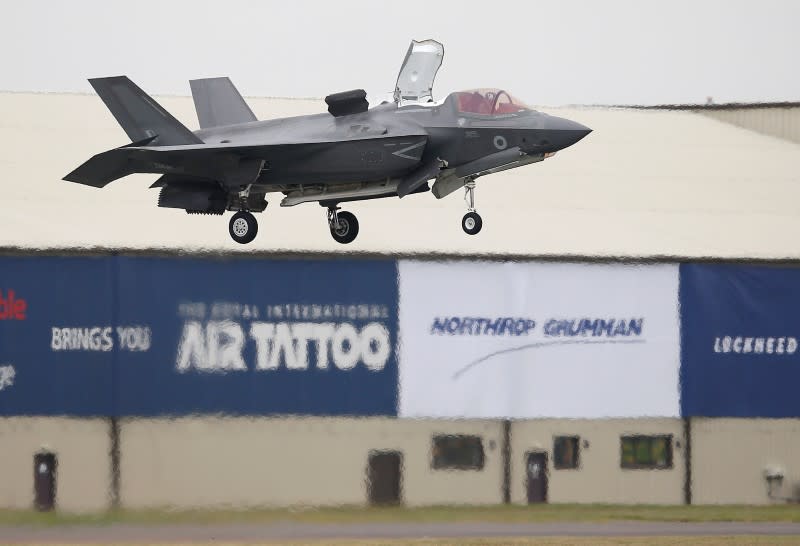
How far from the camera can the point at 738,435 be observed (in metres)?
70.4

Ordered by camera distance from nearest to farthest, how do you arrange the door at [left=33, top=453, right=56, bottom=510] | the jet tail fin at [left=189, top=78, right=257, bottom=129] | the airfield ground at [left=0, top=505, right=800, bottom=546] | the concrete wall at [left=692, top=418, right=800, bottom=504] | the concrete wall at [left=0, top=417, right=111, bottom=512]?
the jet tail fin at [left=189, top=78, right=257, bottom=129] < the airfield ground at [left=0, top=505, right=800, bottom=546] < the concrete wall at [left=0, top=417, right=111, bottom=512] < the door at [left=33, top=453, right=56, bottom=510] < the concrete wall at [left=692, top=418, right=800, bottom=504]

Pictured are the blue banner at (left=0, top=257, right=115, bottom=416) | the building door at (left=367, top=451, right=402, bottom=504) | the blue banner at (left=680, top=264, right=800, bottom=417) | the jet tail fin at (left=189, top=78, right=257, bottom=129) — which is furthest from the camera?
the blue banner at (left=680, top=264, right=800, bottom=417)

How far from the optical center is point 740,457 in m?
70.2

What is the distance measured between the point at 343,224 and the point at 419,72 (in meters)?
4.57

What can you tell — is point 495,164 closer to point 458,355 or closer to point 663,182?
point 458,355

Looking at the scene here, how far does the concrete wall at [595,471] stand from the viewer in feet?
224

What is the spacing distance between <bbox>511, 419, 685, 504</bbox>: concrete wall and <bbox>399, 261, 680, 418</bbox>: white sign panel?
21.7 inches

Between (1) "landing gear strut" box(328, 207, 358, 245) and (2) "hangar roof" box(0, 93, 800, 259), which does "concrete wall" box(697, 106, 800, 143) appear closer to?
(2) "hangar roof" box(0, 93, 800, 259)

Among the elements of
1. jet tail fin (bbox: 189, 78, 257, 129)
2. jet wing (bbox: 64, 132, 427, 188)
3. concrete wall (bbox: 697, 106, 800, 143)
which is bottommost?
jet wing (bbox: 64, 132, 427, 188)

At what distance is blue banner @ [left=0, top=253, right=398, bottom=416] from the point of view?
6700 centimetres

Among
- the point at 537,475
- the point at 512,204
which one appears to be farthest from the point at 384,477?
the point at 512,204

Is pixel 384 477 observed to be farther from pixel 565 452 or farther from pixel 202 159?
pixel 202 159

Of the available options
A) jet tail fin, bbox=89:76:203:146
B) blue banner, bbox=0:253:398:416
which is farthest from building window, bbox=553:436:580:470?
jet tail fin, bbox=89:76:203:146

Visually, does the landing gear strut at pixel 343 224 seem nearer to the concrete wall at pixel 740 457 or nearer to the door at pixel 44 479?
the door at pixel 44 479
